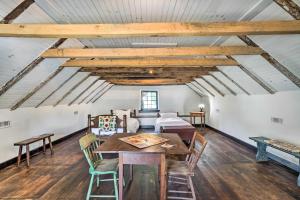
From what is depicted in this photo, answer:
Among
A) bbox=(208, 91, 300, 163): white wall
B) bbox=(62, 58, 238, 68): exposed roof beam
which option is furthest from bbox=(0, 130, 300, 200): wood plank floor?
bbox=(62, 58, 238, 68): exposed roof beam

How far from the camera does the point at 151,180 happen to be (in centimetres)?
356

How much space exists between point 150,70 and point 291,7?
163 inches

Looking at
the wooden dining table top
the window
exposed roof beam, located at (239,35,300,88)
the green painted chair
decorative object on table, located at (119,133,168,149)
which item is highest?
exposed roof beam, located at (239,35,300,88)

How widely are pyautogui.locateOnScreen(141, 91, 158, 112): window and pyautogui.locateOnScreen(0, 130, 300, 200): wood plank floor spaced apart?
512 cm

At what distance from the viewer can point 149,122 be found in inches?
378

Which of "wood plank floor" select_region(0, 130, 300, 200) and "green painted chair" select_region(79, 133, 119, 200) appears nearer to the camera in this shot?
"green painted chair" select_region(79, 133, 119, 200)

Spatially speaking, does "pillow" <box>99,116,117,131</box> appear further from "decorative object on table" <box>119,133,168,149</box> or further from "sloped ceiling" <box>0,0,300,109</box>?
"decorative object on table" <box>119,133,168,149</box>

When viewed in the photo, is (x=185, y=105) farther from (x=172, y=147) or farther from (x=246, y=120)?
(x=172, y=147)

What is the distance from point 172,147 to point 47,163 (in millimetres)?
3161

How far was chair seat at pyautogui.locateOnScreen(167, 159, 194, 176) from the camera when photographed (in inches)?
105

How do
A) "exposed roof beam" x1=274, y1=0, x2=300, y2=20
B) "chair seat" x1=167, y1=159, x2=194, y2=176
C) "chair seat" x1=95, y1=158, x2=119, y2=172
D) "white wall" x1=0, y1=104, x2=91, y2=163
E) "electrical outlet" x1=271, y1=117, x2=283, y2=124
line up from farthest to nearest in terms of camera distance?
"electrical outlet" x1=271, y1=117, x2=283, y2=124, "white wall" x1=0, y1=104, x2=91, y2=163, "chair seat" x1=95, y1=158, x2=119, y2=172, "chair seat" x1=167, y1=159, x2=194, y2=176, "exposed roof beam" x1=274, y1=0, x2=300, y2=20

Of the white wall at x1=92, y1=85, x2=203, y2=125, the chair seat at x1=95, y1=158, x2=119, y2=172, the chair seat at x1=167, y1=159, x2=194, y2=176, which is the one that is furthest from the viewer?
the white wall at x1=92, y1=85, x2=203, y2=125

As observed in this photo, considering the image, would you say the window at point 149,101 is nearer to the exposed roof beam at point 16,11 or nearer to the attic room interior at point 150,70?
the attic room interior at point 150,70

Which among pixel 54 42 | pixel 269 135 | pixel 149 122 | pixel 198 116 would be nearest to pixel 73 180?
pixel 54 42
